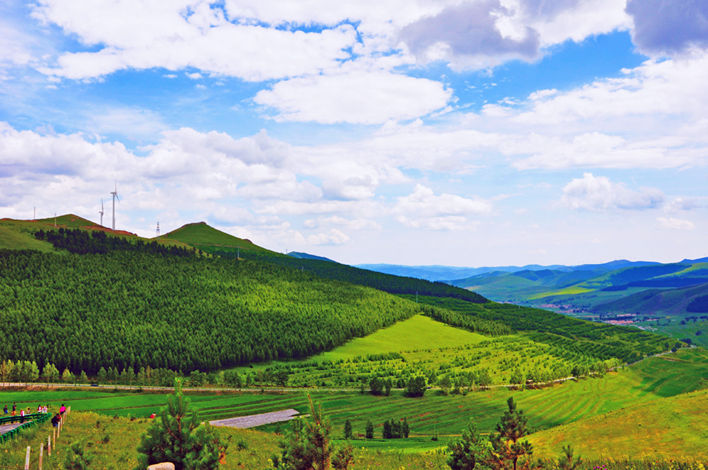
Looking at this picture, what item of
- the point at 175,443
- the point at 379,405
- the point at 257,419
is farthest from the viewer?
the point at 379,405

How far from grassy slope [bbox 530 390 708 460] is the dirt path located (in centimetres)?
7352

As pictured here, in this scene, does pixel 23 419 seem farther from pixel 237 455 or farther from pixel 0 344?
pixel 0 344

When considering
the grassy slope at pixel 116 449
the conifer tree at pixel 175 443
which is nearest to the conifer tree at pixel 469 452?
the grassy slope at pixel 116 449

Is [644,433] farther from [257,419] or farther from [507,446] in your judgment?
[257,419]

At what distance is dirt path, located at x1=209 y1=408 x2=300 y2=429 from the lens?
121 metres

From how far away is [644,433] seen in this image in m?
63.3

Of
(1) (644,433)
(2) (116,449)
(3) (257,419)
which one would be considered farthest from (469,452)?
(3) (257,419)

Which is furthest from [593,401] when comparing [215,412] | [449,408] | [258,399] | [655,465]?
[655,465]

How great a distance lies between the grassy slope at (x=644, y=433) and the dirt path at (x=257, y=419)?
73.5 m

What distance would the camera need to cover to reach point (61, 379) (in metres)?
161

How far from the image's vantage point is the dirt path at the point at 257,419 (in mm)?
120831

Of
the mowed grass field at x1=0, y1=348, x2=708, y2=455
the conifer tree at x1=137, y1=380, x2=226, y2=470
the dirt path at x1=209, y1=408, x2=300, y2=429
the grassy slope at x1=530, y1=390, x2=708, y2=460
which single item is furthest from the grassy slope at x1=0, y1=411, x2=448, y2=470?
the mowed grass field at x1=0, y1=348, x2=708, y2=455

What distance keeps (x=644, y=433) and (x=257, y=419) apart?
9352 cm

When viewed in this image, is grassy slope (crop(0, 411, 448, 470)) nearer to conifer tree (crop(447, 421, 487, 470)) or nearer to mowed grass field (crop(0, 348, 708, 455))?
conifer tree (crop(447, 421, 487, 470))
